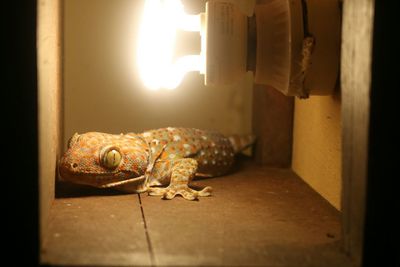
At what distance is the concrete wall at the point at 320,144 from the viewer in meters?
2.38

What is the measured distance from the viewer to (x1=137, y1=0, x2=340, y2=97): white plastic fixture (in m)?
2.26

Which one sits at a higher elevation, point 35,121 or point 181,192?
point 35,121

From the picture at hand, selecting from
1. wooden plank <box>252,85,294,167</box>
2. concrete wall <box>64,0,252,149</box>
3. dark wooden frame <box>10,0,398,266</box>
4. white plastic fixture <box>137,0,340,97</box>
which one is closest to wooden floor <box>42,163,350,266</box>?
dark wooden frame <box>10,0,398,266</box>

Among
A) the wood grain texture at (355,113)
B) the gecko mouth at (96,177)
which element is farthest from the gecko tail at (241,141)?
the wood grain texture at (355,113)

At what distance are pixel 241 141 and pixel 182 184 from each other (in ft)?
2.32

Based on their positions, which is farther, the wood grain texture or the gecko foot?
the gecko foot

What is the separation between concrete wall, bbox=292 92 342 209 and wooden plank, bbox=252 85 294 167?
53 millimetres

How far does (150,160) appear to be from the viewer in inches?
107

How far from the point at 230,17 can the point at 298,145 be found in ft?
2.95

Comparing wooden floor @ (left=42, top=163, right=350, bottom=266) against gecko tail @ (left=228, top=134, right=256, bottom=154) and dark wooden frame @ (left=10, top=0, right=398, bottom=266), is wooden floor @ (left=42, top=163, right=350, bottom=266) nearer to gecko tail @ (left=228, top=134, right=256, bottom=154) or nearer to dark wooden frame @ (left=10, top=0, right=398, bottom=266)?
dark wooden frame @ (left=10, top=0, right=398, bottom=266)

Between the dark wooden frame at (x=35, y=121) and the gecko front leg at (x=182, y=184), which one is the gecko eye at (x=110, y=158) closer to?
the gecko front leg at (x=182, y=184)

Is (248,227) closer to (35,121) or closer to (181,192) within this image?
(181,192)

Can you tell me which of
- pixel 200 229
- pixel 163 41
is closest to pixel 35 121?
pixel 200 229

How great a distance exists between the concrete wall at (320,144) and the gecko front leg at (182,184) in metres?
0.51
